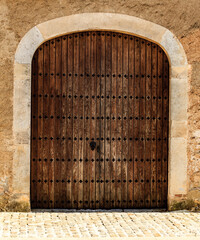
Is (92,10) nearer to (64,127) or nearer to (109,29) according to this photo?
(109,29)

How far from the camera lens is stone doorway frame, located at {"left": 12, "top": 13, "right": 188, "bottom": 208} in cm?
528

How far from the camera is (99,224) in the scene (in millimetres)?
4691

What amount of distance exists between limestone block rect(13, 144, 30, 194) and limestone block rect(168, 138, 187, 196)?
77.1 inches

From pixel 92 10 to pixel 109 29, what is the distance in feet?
1.12

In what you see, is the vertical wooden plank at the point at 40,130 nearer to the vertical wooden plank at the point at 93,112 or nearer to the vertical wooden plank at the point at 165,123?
the vertical wooden plank at the point at 93,112

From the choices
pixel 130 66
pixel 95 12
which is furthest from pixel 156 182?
pixel 95 12

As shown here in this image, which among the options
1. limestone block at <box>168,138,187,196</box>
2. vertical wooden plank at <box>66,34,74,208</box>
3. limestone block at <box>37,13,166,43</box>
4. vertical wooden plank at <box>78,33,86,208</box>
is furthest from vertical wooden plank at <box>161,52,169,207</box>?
vertical wooden plank at <box>66,34,74,208</box>

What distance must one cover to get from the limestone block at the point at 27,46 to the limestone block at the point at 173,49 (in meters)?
1.71

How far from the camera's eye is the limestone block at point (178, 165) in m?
5.37

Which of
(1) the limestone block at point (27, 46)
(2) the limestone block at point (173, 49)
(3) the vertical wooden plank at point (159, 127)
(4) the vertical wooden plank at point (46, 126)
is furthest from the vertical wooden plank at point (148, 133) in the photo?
(1) the limestone block at point (27, 46)

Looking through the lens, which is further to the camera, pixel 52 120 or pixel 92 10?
pixel 52 120

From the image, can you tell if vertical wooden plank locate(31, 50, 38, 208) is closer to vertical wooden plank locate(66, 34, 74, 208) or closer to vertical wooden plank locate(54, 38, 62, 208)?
vertical wooden plank locate(54, 38, 62, 208)

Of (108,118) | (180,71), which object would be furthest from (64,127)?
(180,71)

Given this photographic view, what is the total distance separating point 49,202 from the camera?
5.47m
